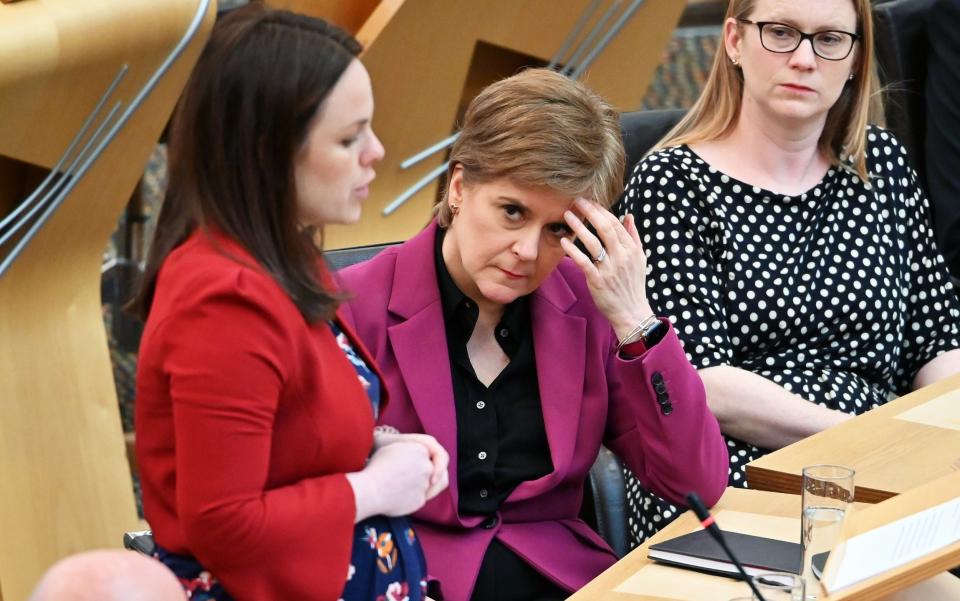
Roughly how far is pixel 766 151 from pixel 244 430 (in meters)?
1.57

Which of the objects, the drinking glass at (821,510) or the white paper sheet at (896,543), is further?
the drinking glass at (821,510)

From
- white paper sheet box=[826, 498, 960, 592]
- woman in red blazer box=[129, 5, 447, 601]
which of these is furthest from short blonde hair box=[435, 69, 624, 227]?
white paper sheet box=[826, 498, 960, 592]

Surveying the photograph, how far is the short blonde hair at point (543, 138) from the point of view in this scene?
1941mm

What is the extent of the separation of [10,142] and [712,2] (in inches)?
122

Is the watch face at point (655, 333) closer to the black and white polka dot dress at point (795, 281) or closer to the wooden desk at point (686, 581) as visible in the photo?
the wooden desk at point (686, 581)

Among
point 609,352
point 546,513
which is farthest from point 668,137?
point 546,513

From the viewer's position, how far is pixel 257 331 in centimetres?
145

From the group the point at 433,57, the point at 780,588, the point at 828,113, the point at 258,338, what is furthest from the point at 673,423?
the point at 433,57

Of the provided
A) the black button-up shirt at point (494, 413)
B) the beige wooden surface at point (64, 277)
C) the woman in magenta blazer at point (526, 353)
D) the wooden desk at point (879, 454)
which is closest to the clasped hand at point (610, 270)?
the woman in magenta blazer at point (526, 353)

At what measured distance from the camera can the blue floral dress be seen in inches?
60.1

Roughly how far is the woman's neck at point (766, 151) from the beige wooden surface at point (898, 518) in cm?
104

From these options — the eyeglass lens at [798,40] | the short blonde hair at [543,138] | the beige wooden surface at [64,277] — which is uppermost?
the eyeglass lens at [798,40]

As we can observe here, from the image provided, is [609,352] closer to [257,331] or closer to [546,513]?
[546,513]

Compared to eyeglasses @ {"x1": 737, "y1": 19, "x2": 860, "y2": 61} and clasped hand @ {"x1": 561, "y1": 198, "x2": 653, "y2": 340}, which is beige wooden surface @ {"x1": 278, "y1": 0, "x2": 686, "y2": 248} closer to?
eyeglasses @ {"x1": 737, "y1": 19, "x2": 860, "y2": 61}
